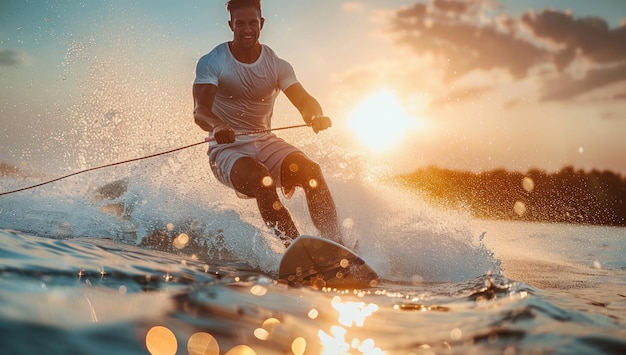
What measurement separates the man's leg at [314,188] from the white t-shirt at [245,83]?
63cm

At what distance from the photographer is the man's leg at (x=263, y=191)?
4.38 m

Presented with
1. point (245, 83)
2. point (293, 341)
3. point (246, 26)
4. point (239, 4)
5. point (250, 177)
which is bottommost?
point (293, 341)

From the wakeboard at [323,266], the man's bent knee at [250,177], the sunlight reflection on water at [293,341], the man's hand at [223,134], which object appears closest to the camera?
the sunlight reflection on water at [293,341]

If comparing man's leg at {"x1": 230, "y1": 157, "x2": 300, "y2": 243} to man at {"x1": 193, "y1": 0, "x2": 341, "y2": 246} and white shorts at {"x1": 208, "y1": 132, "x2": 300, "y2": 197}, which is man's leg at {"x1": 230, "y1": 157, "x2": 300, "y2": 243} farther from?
white shorts at {"x1": 208, "y1": 132, "x2": 300, "y2": 197}

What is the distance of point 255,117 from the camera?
519 centimetres

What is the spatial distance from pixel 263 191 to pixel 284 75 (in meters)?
1.38

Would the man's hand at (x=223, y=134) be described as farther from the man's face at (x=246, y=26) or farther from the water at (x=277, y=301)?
the man's face at (x=246, y=26)

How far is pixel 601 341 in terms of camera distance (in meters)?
2.05

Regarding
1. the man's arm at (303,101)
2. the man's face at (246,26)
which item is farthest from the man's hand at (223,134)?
the man's face at (246,26)

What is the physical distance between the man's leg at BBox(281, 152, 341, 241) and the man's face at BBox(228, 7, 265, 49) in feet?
3.92

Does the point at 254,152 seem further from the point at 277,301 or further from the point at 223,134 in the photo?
the point at 277,301

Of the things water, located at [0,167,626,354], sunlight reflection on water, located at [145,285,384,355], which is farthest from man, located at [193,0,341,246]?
sunlight reflection on water, located at [145,285,384,355]

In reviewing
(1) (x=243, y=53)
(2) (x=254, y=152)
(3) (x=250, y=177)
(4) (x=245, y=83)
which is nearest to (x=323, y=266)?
(3) (x=250, y=177)

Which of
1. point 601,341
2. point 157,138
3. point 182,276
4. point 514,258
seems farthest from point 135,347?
point 157,138
